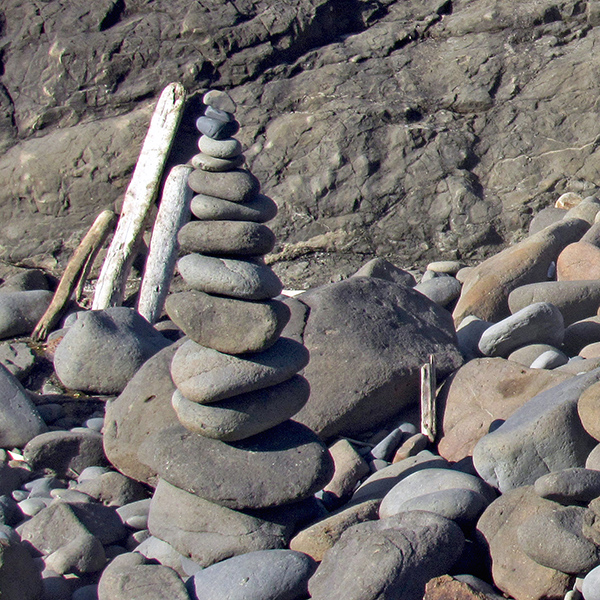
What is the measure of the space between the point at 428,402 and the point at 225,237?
173 cm

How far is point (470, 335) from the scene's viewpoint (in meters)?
5.45

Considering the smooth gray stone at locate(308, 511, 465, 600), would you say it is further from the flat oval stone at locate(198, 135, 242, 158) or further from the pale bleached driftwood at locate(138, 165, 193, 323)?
the pale bleached driftwood at locate(138, 165, 193, 323)

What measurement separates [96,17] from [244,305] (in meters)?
6.09

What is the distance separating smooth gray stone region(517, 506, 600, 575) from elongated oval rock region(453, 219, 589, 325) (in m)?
3.02

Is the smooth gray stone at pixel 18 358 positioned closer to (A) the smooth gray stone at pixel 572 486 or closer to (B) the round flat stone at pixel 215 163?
(B) the round flat stone at pixel 215 163

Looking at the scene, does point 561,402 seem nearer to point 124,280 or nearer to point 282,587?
point 282,587

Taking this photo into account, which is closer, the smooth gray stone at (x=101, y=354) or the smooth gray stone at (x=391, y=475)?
the smooth gray stone at (x=391, y=475)

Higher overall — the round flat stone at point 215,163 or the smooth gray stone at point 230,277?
the round flat stone at point 215,163

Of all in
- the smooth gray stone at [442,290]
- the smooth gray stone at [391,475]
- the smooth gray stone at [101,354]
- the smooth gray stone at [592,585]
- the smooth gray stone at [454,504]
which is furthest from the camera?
the smooth gray stone at [442,290]

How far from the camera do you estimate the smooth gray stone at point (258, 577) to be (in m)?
3.04

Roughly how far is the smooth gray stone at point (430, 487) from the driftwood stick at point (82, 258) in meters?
4.77

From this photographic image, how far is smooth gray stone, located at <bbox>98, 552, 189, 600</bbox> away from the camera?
3.08 m

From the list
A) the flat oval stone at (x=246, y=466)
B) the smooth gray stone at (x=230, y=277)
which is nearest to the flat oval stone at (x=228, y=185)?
the smooth gray stone at (x=230, y=277)

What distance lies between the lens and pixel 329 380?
4660 millimetres
